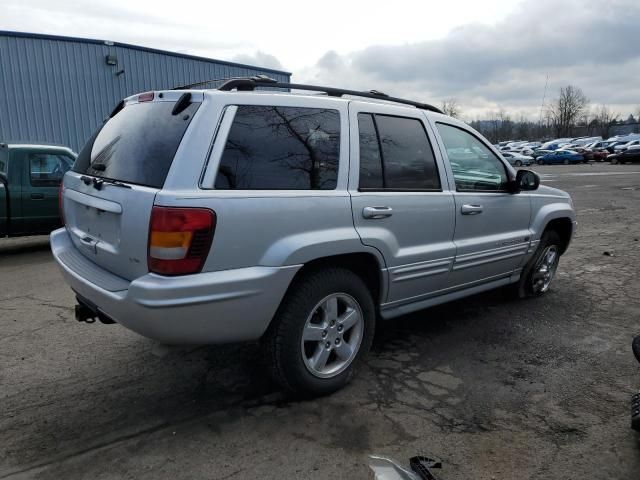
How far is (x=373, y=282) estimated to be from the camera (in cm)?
351

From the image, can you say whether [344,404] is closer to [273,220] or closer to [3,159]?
[273,220]

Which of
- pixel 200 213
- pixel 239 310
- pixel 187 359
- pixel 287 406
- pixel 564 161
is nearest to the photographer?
pixel 200 213

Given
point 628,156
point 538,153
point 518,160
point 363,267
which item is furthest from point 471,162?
point 538,153

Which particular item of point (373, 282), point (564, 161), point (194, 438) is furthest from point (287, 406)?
point (564, 161)

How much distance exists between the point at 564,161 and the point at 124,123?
153 feet

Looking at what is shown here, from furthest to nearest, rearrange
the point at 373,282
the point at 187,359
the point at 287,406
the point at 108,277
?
the point at 187,359, the point at 373,282, the point at 287,406, the point at 108,277

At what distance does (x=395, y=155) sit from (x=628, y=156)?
41.9 metres

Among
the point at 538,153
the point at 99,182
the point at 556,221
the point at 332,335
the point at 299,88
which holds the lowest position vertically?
the point at 332,335

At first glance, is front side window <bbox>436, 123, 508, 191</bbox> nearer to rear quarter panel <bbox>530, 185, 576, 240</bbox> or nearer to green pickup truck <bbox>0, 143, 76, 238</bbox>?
rear quarter panel <bbox>530, 185, 576, 240</bbox>

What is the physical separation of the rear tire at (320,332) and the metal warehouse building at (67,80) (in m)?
13.0

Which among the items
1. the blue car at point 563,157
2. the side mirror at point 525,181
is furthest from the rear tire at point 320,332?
the blue car at point 563,157

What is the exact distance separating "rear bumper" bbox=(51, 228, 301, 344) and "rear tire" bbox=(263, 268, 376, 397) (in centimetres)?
14

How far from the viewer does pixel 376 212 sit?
3.27 meters

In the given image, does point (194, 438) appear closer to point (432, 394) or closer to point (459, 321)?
point (432, 394)
